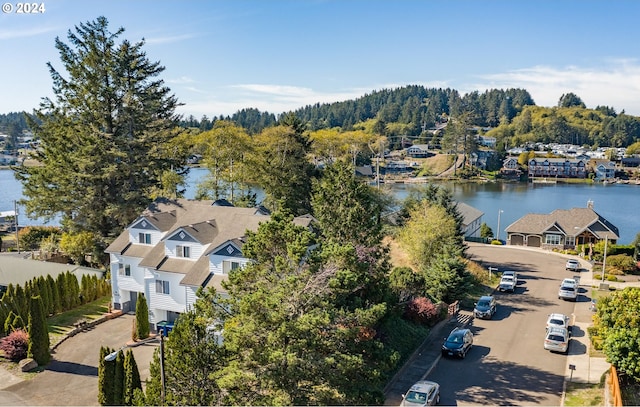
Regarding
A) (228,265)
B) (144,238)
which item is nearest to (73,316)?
(144,238)

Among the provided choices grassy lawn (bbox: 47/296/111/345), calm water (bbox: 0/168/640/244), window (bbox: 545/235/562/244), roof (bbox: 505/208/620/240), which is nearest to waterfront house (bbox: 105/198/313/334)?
grassy lawn (bbox: 47/296/111/345)

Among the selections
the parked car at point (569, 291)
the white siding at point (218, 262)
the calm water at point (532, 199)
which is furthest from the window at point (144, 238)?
the calm water at point (532, 199)

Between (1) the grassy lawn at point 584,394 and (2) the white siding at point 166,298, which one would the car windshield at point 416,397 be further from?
(2) the white siding at point 166,298

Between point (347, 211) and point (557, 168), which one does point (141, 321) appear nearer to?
point (347, 211)

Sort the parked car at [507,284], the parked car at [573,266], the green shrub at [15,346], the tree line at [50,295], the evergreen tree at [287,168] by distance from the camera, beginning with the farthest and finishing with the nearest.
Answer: the evergreen tree at [287,168] < the parked car at [573,266] < the parked car at [507,284] < the tree line at [50,295] < the green shrub at [15,346]

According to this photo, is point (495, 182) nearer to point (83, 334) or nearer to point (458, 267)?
point (458, 267)

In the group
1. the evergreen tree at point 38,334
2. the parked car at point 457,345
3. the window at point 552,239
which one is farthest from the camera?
the window at point 552,239

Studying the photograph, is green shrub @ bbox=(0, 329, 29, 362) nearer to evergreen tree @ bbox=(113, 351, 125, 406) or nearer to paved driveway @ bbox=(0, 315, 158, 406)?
paved driveway @ bbox=(0, 315, 158, 406)
